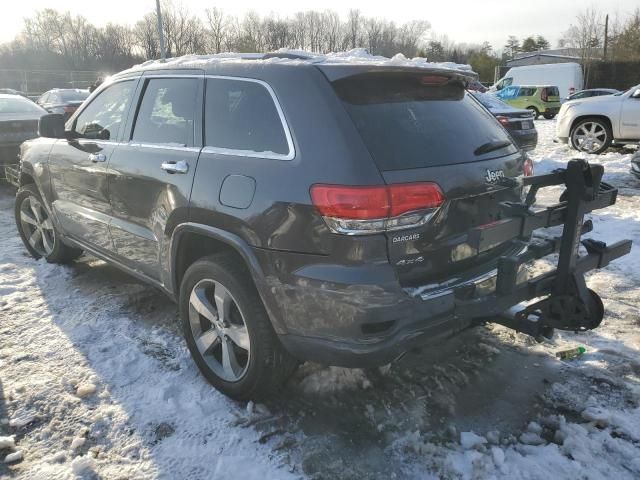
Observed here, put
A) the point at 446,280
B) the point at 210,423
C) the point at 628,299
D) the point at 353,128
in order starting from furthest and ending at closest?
the point at 628,299
the point at 210,423
the point at 446,280
the point at 353,128

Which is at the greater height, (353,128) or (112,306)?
(353,128)

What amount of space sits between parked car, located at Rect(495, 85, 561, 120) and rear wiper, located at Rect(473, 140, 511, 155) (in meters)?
25.8

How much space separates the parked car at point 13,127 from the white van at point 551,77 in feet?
101

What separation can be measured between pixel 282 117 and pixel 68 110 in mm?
11655

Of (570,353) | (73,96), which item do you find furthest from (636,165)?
(73,96)

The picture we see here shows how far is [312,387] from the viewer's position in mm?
3156

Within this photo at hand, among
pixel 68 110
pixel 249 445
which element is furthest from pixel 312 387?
pixel 68 110

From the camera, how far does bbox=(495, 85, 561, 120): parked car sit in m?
27.0

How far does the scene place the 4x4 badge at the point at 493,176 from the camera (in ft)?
9.04

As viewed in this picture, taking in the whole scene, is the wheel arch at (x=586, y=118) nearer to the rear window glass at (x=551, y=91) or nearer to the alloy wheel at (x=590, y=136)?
the alloy wheel at (x=590, y=136)

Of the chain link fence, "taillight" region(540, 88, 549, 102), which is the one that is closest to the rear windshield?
"taillight" region(540, 88, 549, 102)

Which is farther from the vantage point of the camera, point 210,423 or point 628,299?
point 628,299

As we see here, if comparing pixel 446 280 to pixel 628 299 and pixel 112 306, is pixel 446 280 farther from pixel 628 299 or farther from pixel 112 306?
pixel 112 306

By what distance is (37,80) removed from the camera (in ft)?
139
